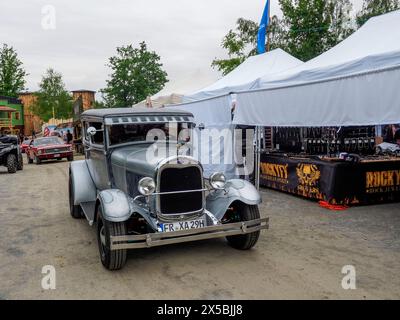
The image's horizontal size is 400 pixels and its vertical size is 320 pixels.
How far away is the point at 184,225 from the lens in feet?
14.7

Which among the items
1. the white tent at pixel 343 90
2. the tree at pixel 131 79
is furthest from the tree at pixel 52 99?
the white tent at pixel 343 90

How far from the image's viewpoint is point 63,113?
5459cm

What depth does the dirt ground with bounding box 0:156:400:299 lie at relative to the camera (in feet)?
12.3

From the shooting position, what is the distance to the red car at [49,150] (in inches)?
741

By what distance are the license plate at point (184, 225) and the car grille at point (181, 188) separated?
13cm

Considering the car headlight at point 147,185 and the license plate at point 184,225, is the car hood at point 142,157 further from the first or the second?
the license plate at point 184,225

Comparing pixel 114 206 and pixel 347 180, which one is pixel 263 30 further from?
pixel 114 206

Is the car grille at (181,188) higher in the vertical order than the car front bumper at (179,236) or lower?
higher

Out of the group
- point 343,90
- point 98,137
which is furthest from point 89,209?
point 343,90

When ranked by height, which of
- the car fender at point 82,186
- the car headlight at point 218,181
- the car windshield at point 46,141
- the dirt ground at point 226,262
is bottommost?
the dirt ground at point 226,262

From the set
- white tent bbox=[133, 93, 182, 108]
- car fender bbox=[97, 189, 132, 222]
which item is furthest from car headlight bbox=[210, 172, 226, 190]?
white tent bbox=[133, 93, 182, 108]

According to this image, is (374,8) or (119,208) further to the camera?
(374,8)

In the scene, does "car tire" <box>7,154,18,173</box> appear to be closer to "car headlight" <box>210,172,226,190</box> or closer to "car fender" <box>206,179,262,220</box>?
"car fender" <box>206,179,262,220</box>

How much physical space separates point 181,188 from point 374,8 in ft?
79.8
